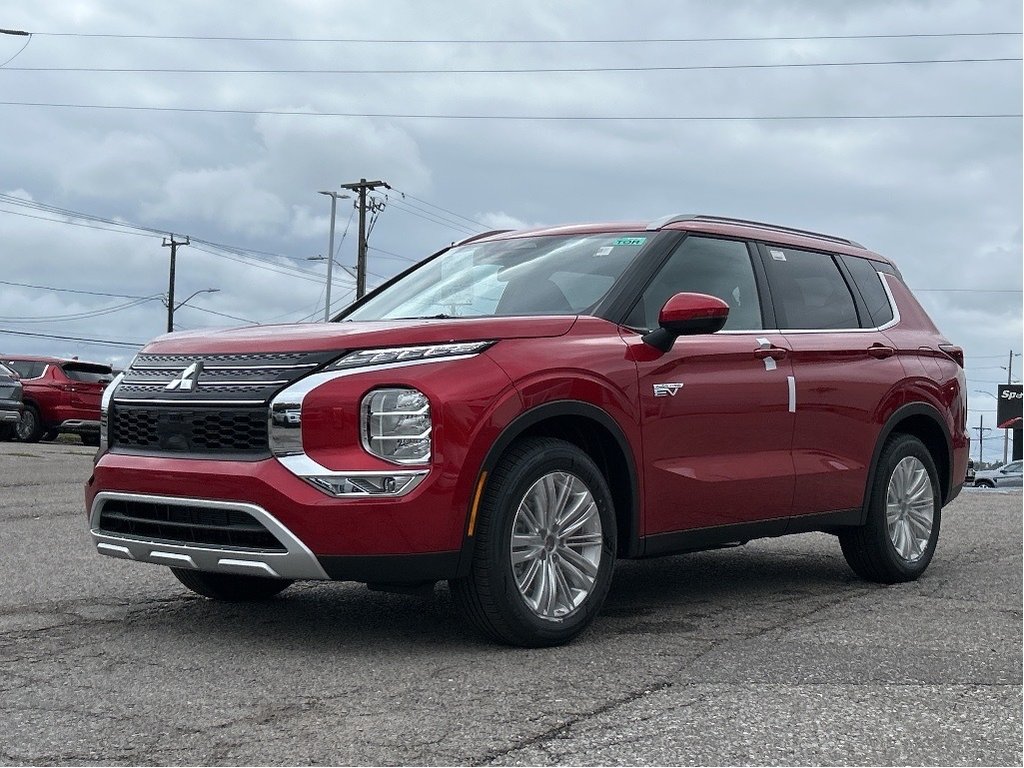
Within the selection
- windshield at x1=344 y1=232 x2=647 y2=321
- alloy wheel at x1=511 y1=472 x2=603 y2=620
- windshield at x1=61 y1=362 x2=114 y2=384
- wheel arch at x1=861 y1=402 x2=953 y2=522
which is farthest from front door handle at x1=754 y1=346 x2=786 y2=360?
windshield at x1=61 y1=362 x2=114 y2=384

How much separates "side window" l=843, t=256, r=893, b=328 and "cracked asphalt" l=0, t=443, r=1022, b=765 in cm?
150

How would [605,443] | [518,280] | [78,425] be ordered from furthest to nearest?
[78,425] < [518,280] < [605,443]

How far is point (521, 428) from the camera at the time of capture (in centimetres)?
497

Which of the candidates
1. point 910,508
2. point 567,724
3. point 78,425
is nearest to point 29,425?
point 78,425

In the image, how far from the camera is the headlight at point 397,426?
15.5ft

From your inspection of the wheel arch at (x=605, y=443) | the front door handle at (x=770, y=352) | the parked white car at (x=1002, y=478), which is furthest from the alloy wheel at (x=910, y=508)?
the parked white car at (x=1002, y=478)

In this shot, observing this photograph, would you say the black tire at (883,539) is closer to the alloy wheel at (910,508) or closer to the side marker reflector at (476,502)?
the alloy wheel at (910,508)

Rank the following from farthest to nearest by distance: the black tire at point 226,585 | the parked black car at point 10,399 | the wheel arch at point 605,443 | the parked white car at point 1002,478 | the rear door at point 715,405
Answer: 1. the parked white car at point 1002,478
2. the parked black car at point 10,399
3. the black tire at point 226,585
4. the rear door at point 715,405
5. the wheel arch at point 605,443

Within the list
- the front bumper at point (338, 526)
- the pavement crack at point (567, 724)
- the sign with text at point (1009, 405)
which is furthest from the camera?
the sign with text at point (1009, 405)

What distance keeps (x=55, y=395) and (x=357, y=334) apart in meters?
20.7

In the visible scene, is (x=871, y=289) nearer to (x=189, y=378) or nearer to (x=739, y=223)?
(x=739, y=223)

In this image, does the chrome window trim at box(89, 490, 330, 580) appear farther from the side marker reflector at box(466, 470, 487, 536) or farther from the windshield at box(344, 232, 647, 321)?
the windshield at box(344, 232, 647, 321)

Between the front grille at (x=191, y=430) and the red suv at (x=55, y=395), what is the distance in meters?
19.5

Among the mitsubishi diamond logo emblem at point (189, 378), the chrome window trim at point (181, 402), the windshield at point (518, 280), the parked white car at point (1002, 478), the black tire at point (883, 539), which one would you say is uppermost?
the windshield at point (518, 280)
